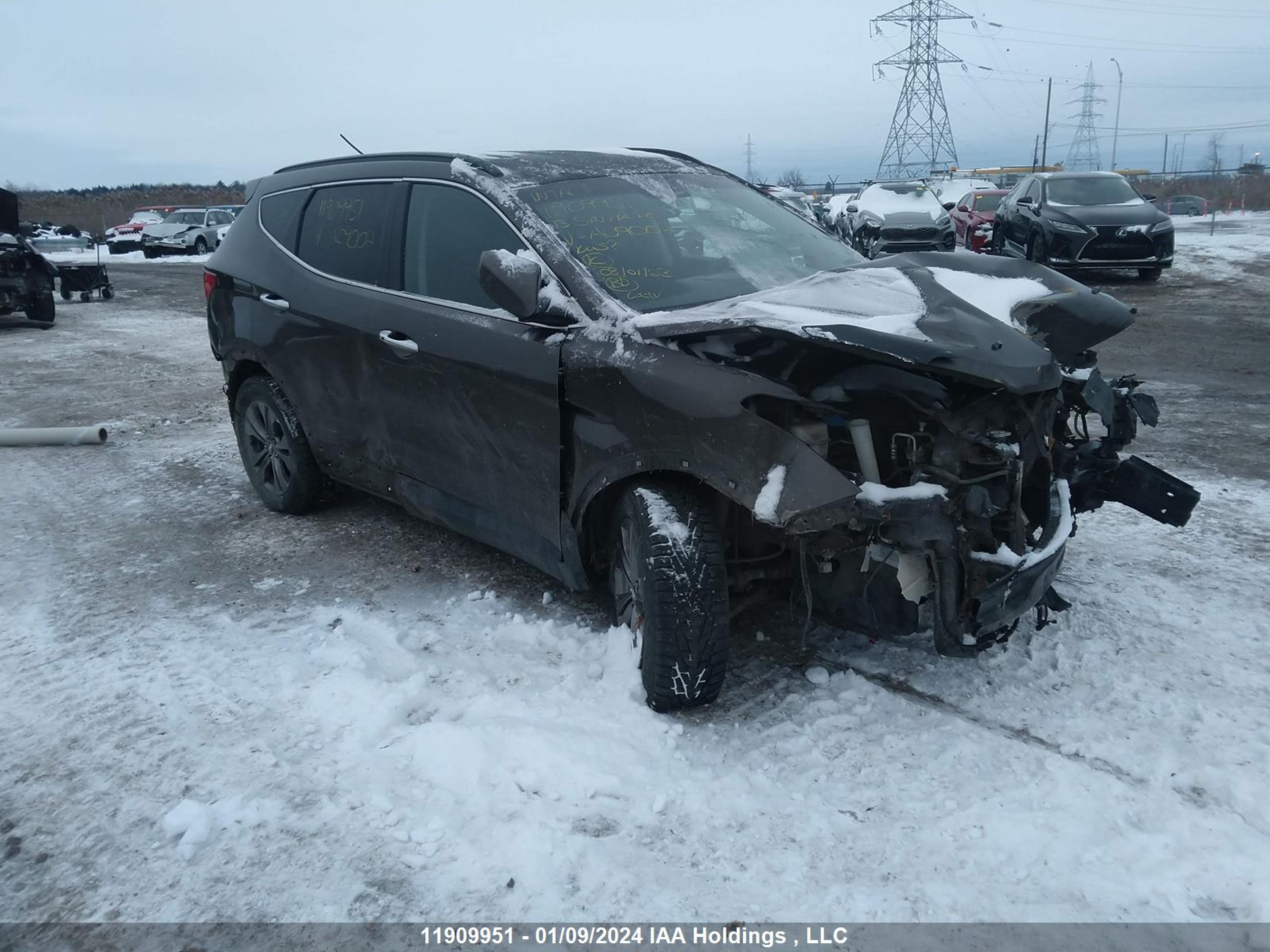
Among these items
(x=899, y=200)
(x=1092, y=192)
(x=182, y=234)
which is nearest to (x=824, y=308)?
(x=1092, y=192)

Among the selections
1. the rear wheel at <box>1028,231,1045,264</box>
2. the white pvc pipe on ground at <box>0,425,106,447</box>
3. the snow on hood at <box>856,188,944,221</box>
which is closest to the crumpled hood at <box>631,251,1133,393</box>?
the white pvc pipe on ground at <box>0,425,106,447</box>

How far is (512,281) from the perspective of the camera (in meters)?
3.40

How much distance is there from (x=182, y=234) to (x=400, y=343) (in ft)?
95.5

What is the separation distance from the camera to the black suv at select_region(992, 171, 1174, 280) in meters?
14.3

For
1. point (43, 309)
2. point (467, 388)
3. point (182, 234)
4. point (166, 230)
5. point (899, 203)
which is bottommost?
point (43, 309)

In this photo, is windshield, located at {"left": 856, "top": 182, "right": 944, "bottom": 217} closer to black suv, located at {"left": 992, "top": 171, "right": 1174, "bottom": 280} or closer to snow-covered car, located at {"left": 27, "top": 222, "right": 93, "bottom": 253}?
black suv, located at {"left": 992, "top": 171, "right": 1174, "bottom": 280}

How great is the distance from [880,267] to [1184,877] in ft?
7.66

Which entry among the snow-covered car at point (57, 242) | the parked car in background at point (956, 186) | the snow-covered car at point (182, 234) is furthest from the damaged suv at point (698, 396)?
the snow-covered car at point (57, 242)

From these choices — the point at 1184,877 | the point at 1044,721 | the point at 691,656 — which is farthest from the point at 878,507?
the point at 1184,877

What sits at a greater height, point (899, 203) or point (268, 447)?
point (899, 203)

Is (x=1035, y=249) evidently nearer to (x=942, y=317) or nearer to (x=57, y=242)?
(x=942, y=317)

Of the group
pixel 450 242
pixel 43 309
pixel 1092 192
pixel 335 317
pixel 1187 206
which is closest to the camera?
pixel 450 242

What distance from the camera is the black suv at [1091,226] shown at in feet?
46.8

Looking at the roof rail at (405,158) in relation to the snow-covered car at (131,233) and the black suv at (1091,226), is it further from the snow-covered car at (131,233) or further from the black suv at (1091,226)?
the snow-covered car at (131,233)
